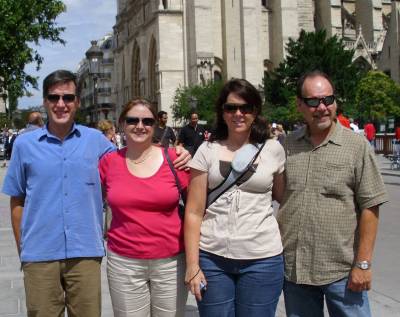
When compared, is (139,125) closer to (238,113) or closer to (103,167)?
(103,167)

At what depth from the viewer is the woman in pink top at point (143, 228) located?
3.32 meters

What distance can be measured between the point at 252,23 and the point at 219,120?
153ft

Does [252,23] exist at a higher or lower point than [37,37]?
higher

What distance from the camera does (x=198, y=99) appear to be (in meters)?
43.3

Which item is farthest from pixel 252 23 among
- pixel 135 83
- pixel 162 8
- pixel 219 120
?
pixel 219 120

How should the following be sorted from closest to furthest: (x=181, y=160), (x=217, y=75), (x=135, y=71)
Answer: (x=181, y=160) → (x=217, y=75) → (x=135, y=71)

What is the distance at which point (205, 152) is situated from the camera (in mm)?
3207

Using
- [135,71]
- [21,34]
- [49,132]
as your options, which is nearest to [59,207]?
[49,132]

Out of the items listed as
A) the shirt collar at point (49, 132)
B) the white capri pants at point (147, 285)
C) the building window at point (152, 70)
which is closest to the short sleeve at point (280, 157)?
the white capri pants at point (147, 285)

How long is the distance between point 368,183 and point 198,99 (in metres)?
40.5

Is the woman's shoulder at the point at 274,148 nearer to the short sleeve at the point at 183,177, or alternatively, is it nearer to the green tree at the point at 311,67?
the short sleeve at the point at 183,177

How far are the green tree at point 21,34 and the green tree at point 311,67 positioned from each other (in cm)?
1586

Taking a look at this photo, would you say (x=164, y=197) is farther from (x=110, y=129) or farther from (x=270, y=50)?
(x=270, y=50)

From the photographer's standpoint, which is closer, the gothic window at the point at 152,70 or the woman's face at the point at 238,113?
the woman's face at the point at 238,113
